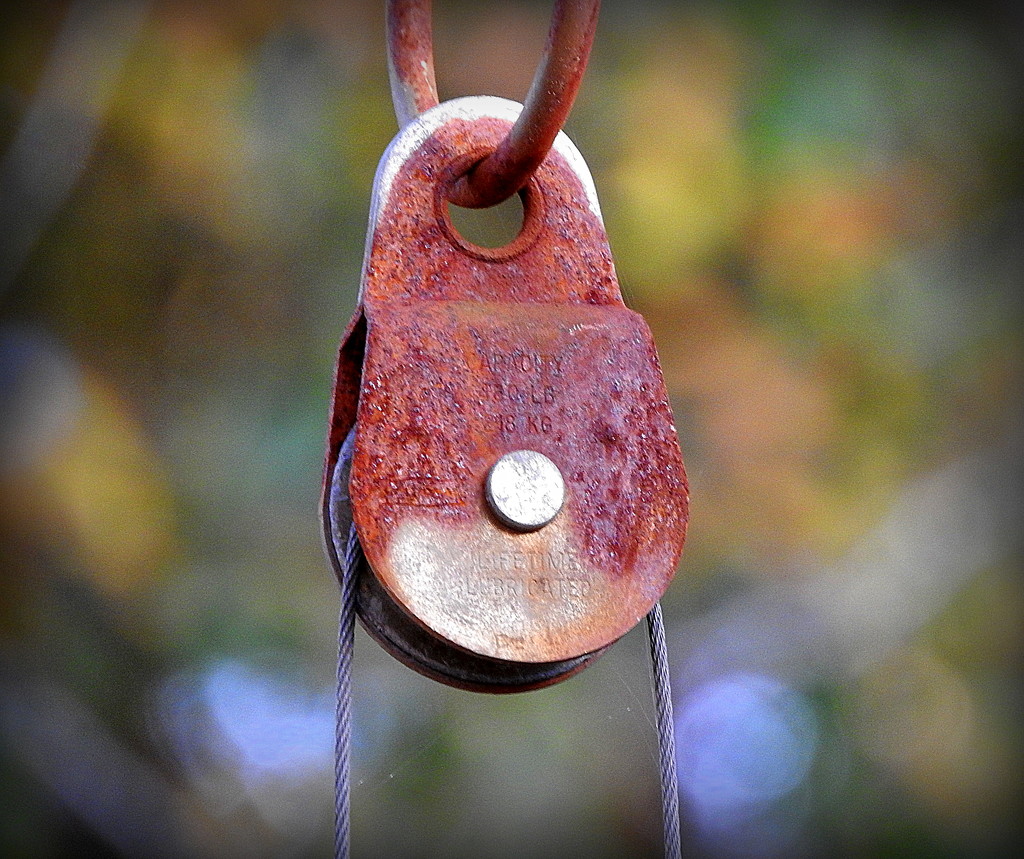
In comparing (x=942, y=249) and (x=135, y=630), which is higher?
(x=942, y=249)

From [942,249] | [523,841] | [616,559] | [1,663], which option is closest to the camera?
[616,559]

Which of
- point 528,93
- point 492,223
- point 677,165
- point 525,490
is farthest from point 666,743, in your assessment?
point 677,165

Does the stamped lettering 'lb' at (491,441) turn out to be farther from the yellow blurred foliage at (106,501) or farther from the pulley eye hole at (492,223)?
the yellow blurred foliage at (106,501)

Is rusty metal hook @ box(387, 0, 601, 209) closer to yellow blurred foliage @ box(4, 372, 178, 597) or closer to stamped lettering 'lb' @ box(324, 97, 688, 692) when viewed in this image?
stamped lettering 'lb' @ box(324, 97, 688, 692)

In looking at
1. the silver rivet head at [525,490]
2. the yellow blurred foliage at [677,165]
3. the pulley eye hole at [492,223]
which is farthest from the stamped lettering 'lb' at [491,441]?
the yellow blurred foliage at [677,165]

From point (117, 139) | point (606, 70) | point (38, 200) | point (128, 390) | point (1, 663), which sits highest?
point (606, 70)

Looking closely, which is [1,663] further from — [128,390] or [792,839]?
[792,839]

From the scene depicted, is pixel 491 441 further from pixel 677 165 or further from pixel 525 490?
pixel 677 165

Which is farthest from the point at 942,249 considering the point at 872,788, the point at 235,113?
the point at 235,113

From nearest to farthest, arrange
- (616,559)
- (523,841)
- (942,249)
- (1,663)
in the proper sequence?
(616,559) < (1,663) < (523,841) < (942,249)
